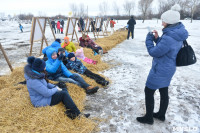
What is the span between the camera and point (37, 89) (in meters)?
2.35

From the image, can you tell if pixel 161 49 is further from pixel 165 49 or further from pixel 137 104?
pixel 137 104

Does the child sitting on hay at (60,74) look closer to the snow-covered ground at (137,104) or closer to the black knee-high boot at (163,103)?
the snow-covered ground at (137,104)

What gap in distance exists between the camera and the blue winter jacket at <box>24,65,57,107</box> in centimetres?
231

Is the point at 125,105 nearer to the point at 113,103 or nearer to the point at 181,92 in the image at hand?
the point at 113,103

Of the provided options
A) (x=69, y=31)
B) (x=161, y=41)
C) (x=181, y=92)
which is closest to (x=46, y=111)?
(x=161, y=41)

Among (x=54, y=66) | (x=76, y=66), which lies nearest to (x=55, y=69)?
(x=54, y=66)

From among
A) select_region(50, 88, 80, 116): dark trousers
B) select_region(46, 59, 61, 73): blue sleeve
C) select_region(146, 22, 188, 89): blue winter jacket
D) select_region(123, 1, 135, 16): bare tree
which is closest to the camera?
select_region(146, 22, 188, 89): blue winter jacket

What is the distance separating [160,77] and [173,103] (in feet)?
4.64

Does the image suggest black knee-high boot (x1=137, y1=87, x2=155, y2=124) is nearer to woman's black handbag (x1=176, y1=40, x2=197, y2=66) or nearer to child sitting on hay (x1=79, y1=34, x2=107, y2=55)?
woman's black handbag (x1=176, y1=40, x2=197, y2=66)

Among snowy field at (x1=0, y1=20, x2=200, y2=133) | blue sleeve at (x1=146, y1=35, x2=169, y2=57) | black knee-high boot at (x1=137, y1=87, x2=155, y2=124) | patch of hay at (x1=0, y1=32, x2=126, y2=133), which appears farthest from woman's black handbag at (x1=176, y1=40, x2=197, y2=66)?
patch of hay at (x1=0, y1=32, x2=126, y2=133)

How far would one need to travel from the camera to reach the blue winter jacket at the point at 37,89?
2312mm

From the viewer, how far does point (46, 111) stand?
2418 mm

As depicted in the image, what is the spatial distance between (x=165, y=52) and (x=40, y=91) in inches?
80.4

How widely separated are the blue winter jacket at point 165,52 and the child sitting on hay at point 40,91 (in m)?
1.43
